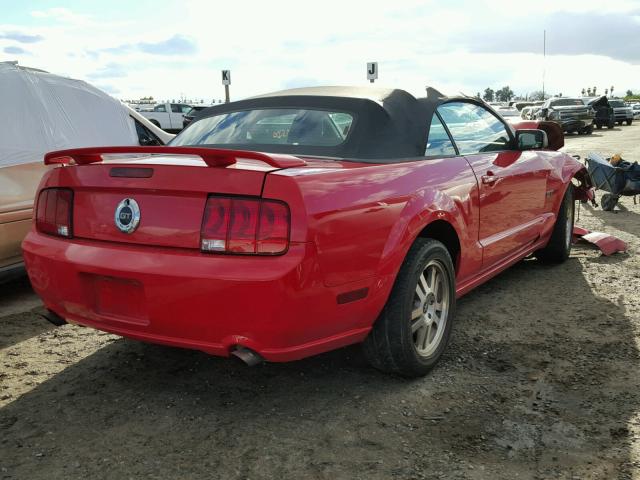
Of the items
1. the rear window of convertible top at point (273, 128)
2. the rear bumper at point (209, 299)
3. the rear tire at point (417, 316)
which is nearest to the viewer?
the rear bumper at point (209, 299)

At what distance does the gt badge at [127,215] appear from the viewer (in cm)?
272

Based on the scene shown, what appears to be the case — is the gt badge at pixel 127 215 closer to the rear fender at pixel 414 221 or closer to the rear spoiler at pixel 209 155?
the rear spoiler at pixel 209 155

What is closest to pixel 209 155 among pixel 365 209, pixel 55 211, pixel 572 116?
pixel 365 209

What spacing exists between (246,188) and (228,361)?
1349mm

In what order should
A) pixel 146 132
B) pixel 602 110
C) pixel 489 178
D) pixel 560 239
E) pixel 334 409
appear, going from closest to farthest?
pixel 334 409 → pixel 489 178 → pixel 560 239 → pixel 146 132 → pixel 602 110

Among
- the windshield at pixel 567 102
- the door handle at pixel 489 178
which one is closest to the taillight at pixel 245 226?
the door handle at pixel 489 178

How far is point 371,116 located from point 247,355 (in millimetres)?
1415

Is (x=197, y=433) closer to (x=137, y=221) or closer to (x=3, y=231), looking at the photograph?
(x=137, y=221)

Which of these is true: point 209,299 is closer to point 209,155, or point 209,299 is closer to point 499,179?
point 209,155

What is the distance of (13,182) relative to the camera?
199 inches

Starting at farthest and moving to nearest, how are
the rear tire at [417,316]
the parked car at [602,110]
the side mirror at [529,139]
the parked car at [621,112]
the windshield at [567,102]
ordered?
the parked car at [621,112] < the parked car at [602,110] < the windshield at [567,102] < the side mirror at [529,139] < the rear tire at [417,316]

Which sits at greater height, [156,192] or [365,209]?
[156,192]

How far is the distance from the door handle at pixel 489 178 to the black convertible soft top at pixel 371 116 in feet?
1.70

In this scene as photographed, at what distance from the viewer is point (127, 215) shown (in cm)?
274
